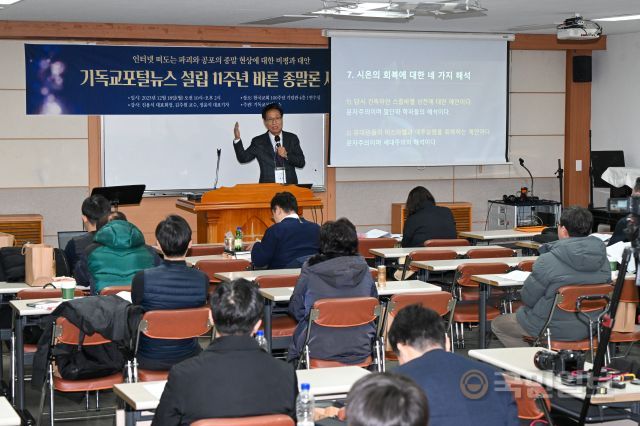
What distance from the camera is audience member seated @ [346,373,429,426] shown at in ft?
6.89

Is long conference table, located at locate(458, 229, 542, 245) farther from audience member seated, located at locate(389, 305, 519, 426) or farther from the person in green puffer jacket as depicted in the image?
audience member seated, located at locate(389, 305, 519, 426)

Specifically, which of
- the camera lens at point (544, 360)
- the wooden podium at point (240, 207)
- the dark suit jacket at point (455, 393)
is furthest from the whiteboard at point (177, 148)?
the dark suit jacket at point (455, 393)

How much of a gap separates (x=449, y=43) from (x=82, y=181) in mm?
4875

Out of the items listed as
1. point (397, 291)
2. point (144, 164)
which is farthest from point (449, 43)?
point (397, 291)

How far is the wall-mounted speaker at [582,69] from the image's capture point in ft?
44.0

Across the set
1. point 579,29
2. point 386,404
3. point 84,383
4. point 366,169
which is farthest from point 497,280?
point 366,169

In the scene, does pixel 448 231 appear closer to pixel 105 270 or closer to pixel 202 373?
pixel 105 270

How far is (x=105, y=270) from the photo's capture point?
245 inches

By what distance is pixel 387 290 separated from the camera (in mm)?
6492

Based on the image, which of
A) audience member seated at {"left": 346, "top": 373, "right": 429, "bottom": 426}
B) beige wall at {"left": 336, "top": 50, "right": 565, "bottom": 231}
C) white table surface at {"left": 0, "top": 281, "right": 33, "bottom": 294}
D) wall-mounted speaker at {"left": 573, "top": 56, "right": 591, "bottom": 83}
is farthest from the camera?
wall-mounted speaker at {"left": 573, "top": 56, "right": 591, "bottom": 83}

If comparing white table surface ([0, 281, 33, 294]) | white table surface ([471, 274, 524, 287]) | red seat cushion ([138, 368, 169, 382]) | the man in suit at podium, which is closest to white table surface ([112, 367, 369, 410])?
red seat cushion ([138, 368, 169, 382])

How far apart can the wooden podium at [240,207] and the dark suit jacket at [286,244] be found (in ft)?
6.93

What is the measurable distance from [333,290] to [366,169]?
704 centimetres

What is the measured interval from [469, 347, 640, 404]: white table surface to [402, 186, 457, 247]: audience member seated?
3.99 m
